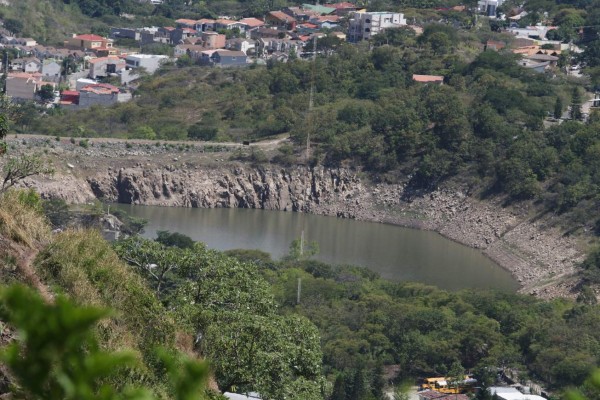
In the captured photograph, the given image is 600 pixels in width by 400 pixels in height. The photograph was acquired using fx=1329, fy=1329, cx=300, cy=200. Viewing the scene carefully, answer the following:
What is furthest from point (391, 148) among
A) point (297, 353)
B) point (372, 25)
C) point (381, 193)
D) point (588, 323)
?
point (297, 353)

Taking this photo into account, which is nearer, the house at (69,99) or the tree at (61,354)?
the tree at (61,354)

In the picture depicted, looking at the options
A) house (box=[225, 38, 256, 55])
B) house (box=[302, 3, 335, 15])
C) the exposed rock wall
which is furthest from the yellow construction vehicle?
house (box=[302, 3, 335, 15])

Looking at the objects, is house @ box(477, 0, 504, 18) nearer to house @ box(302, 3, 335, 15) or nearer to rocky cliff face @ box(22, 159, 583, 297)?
house @ box(302, 3, 335, 15)

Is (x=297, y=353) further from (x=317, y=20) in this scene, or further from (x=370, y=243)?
(x=317, y=20)

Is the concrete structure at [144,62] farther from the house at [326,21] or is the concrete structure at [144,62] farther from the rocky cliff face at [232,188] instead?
the rocky cliff face at [232,188]

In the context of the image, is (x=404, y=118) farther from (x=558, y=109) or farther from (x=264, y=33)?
(x=264, y=33)

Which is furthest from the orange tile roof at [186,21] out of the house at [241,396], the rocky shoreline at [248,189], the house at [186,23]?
the house at [241,396]

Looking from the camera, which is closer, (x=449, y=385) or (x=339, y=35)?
(x=449, y=385)

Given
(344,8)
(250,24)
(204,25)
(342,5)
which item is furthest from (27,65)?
(342,5)
